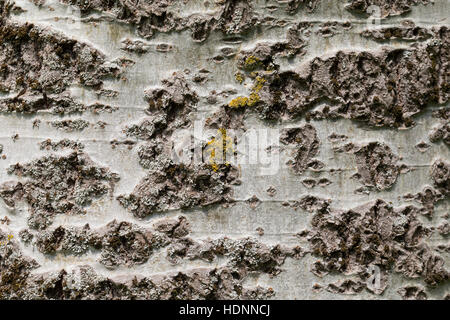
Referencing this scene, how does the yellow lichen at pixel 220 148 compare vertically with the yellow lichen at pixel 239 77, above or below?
below

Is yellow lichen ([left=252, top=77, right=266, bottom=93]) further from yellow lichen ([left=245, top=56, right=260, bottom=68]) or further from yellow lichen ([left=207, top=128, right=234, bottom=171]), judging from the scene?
yellow lichen ([left=207, top=128, right=234, bottom=171])

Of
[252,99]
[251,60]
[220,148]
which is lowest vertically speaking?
[220,148]

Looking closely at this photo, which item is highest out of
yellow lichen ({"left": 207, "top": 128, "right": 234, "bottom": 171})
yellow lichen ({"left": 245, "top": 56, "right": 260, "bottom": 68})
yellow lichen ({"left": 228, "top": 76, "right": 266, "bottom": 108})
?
yellow lichen ({"left": 245, "top": 56, "right": 260, "bottom": 68})

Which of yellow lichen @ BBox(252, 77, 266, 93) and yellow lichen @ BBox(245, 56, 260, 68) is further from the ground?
yellow lichen @ BBox(245, 56, 260, 68)

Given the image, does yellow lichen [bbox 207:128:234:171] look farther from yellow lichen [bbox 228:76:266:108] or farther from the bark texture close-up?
yellow lichen [bbox 228:76:266:108]

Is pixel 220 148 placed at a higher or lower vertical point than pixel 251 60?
lower

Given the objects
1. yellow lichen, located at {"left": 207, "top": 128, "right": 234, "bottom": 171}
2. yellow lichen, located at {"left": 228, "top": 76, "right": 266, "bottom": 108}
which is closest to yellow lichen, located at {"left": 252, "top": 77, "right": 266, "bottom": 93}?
yellow lichen, located at {"left": 228, "top": 76, "right": 266, "bottom": 108}

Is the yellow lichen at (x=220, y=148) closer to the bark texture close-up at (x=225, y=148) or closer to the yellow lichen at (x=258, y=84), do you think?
the bark texture close-up at (x=225, y=148)

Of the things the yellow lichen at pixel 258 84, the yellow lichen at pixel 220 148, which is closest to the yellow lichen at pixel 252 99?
the yellow lichen at pixel 258 84

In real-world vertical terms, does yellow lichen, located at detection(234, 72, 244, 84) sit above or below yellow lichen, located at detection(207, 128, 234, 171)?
above

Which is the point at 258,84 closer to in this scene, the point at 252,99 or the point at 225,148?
the point at 252,99

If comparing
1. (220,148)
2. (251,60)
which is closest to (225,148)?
(220,148)

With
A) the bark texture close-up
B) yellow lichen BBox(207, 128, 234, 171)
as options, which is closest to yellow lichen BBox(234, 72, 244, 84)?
the bark texture close-up
